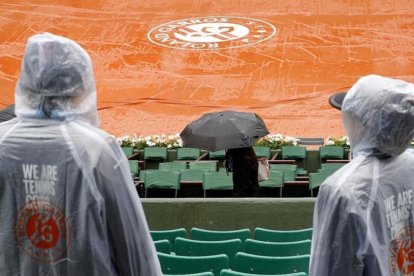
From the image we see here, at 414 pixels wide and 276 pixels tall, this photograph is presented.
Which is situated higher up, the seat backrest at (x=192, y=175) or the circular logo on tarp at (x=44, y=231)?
the circular logo on tarp at (x=44, y=231)

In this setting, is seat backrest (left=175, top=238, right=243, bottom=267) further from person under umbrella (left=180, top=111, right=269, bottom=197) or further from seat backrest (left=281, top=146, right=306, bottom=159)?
seat backrest (left=281, top=146, right=306, bottom=159)

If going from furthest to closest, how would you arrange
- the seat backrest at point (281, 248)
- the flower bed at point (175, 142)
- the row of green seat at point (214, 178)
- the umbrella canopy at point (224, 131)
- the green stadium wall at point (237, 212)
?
1. the flower bed at point (175, 142)
2. the row of green seat at point (214, 178)
3. the umbrella canopy at point (224, 131)
4. the green stadium wall at point (237, 212)
5. the seat backrest at point (281, 248)

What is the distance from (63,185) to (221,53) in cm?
1735

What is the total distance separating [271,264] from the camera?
14.8 feet

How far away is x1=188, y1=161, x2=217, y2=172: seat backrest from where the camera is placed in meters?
11.3

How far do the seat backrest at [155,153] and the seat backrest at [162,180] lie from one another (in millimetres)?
2411

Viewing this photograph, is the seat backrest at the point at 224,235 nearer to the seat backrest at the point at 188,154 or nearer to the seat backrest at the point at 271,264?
the seat backrest at the point at 271,264

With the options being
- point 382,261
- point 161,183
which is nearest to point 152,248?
point 382,261

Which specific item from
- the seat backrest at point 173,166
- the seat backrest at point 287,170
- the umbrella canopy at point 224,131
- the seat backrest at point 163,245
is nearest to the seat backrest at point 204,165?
the seat backrest at point 173,166

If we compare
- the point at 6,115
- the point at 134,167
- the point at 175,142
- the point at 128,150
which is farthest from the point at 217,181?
the point at 6,115

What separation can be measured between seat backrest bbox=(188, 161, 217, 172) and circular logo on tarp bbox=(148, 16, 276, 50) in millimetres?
8852

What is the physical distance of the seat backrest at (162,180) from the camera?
32.8 ft

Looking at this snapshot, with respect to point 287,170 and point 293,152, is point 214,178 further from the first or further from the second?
point 293,152

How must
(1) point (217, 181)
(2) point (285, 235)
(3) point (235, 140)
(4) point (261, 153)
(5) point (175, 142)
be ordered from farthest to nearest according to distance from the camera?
(5) point (175, 142) → (4) point (261, 153) → (1) point (217, 181) → (3) point (235, 140) → (2) point (285, 235)
